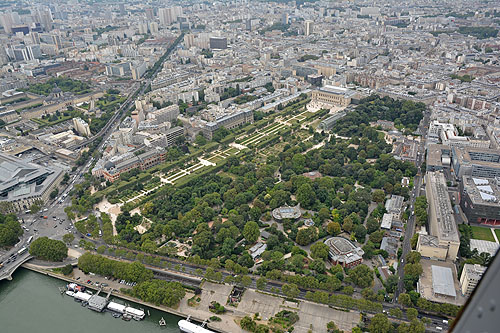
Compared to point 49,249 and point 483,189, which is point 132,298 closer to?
point 49,249

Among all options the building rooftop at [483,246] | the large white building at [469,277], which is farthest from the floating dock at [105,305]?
the building rooftop at [483,246]

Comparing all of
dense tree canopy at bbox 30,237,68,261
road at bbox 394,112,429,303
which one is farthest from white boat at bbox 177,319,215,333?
road at bbox 394,112,429,303

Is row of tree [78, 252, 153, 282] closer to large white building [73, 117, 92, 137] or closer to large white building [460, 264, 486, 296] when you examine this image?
large white building [460, 264, 486, 296]

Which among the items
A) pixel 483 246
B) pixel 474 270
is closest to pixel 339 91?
pixel 483 246

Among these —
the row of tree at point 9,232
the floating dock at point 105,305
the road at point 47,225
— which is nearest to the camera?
the floating dock at point 105,305

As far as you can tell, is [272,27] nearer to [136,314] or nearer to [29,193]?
[29,193]

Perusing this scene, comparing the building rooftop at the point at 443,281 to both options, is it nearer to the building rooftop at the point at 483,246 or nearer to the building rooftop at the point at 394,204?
the building rooftop at the point at 483,246
